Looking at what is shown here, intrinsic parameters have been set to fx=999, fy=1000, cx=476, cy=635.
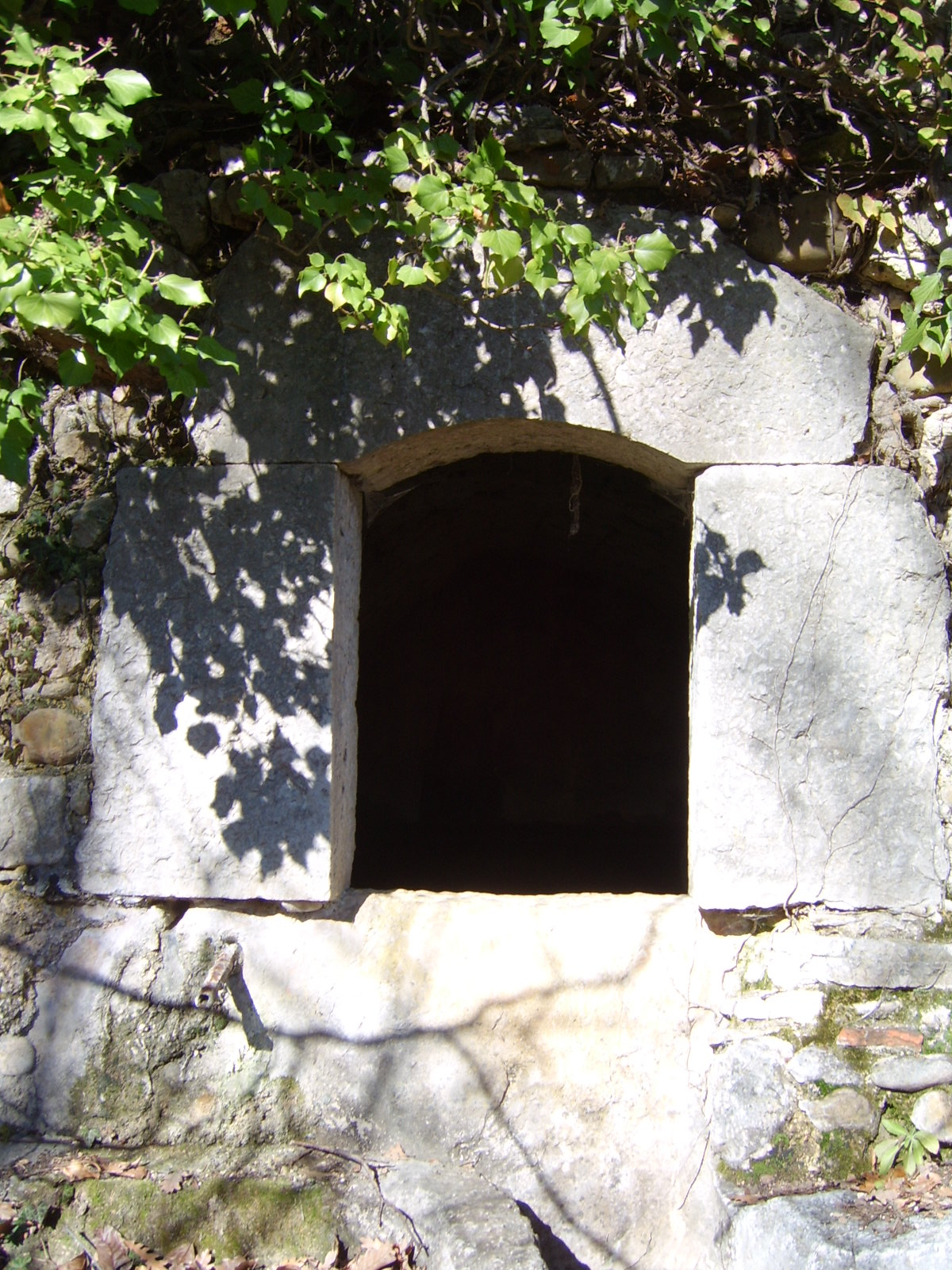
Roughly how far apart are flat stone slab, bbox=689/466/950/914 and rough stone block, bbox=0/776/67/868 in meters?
1.45

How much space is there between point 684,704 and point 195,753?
15.2ft

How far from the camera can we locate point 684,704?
6.47 meters

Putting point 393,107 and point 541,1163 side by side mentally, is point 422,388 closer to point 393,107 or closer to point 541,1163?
point 393,107

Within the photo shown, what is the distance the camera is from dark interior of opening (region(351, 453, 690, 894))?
17.5ft

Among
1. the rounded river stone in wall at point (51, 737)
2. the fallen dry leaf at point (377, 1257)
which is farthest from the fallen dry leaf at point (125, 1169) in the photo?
the rounded river stone in wall at point (51, 737)

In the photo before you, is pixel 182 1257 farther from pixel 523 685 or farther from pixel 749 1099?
pixel 523 685

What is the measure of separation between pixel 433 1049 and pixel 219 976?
500 millimetres

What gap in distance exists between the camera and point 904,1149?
6.70ft

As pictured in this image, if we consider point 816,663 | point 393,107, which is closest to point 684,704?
point 816,663

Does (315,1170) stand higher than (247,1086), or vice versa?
(247,1086)

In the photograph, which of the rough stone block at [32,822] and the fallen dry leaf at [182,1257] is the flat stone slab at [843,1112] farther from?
the rough stone block at [32,822]

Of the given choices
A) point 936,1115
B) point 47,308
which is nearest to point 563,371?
point 47,308

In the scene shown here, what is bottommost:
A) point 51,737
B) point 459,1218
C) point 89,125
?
point 459,1218

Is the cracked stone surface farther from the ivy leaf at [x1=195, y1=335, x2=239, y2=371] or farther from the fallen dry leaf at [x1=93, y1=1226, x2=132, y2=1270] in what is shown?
the ivy leaf at [x1=195, y1=335, x2=239, y2=371]
